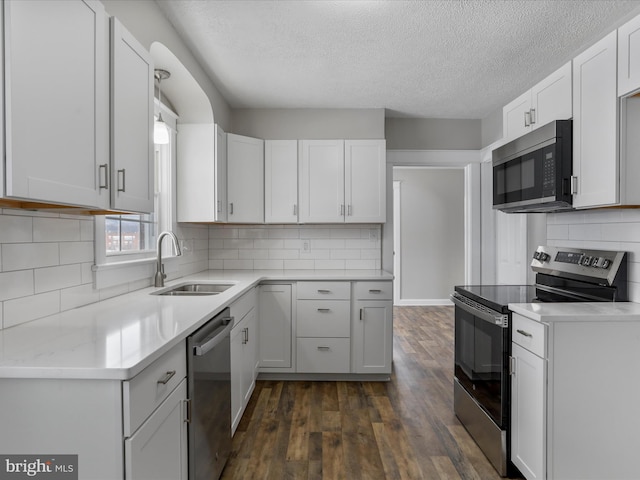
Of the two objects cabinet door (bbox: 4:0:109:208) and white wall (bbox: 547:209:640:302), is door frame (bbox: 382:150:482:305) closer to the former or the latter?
white wall (bbox: 547:209:640:302)

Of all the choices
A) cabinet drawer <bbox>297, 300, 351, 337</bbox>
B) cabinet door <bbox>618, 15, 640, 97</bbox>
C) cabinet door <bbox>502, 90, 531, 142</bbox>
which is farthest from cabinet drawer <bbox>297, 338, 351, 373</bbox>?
cabinet door <bbox>618, 15, 640, 97</bbox>

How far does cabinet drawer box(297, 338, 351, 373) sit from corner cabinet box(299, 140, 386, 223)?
3.49 ft

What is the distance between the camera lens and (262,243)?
386 centimetres

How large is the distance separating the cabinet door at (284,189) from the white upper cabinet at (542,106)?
176 centimetres

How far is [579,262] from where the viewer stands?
89.0 inches

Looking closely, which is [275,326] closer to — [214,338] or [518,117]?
[214,338]

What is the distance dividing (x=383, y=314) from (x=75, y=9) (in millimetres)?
2775

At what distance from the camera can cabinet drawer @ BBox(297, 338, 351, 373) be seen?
3.29m

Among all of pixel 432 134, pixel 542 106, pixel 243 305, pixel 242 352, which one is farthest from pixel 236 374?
pixel 432 134

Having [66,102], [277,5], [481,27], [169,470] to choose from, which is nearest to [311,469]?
A: [169,470]

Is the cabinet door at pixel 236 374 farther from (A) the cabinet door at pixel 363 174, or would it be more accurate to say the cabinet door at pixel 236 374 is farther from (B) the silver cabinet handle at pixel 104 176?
(A) the cabinet door at pixel 363 174

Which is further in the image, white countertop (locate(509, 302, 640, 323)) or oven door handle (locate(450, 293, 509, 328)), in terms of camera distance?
oven door handle (locate(450, 293, 509, 328))

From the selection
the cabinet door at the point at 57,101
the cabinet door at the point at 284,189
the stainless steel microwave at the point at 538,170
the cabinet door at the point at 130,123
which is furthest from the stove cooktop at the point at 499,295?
the cabinet door at the point at 57,101

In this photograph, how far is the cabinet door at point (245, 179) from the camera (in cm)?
342
